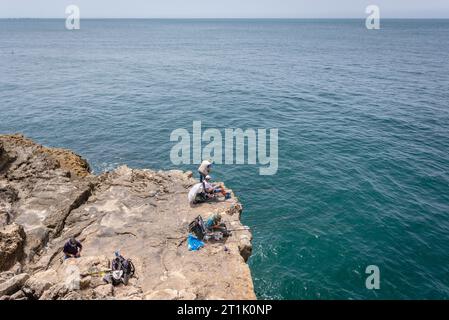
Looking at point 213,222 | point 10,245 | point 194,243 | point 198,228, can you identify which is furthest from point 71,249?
point 213,222

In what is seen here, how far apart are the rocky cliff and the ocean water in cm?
640

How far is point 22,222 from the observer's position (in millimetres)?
20859

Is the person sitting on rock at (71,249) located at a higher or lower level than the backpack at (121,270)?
higher

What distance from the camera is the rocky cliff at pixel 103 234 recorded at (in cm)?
1555

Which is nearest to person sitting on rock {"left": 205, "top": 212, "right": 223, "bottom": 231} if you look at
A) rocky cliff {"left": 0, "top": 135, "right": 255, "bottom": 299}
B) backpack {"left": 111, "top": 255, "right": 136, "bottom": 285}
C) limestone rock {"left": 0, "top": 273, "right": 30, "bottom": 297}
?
rocky cliff {"left": 0, "top": 135, "right": 255, "bottom": 299}

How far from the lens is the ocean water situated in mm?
24344

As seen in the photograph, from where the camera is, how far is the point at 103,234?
20047 millimetres

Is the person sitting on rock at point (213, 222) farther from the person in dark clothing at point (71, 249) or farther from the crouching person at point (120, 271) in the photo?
the person in dark clothing at point (71, 249)

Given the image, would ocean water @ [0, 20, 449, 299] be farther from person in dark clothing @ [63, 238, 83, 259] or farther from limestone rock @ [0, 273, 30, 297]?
limestone rock @ [0, 273, 30, 297]

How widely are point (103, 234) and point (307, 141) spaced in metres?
29.8

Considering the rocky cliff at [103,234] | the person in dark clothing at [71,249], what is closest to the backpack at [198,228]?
the rocky cliff at [103,234]

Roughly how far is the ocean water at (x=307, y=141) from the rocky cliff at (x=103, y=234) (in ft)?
21.0

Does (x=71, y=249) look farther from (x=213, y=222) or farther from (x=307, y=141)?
(x=307, y=141)
